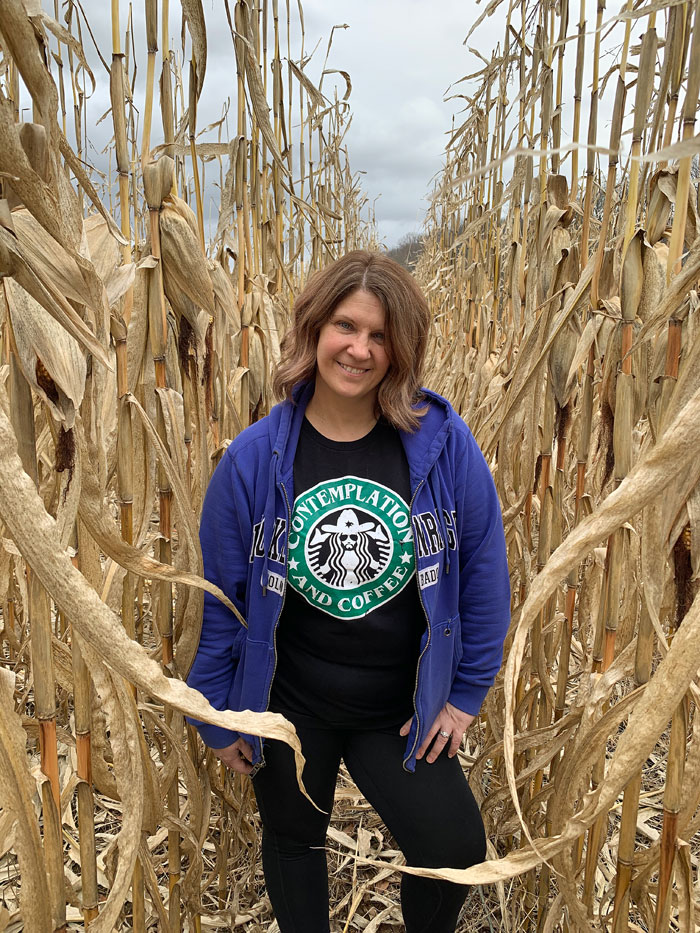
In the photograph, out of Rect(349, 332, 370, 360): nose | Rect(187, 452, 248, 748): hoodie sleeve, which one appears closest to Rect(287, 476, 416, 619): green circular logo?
Rect(187, 452, 248, 748): hoodie sleeve

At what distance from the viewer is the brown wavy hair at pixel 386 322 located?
1.28 meters

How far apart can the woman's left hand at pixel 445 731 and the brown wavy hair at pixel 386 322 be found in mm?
569

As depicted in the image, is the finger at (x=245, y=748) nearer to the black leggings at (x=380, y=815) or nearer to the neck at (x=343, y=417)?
the black leggings at (x=380, y=815)

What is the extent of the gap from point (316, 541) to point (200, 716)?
0.82 metres

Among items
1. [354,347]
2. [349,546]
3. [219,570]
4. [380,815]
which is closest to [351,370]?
[354,347]

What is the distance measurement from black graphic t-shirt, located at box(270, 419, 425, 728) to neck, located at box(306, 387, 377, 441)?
18mm

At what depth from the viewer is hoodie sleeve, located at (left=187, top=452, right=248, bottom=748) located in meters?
1.27

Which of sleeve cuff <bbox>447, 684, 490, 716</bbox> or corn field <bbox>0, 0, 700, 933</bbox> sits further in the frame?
sleeve cuff <bbox>447, 684, 490, 716</bbox>

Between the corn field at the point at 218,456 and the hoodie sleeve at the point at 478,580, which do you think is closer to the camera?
the corn field at the point at 218,456

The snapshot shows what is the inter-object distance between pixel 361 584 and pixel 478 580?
24cm

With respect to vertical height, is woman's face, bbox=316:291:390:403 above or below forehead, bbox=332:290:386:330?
below

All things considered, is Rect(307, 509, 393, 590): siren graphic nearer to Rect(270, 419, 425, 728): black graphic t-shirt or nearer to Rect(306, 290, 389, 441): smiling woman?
Rect(270, 419, 425, 728): black graphic t-shirt

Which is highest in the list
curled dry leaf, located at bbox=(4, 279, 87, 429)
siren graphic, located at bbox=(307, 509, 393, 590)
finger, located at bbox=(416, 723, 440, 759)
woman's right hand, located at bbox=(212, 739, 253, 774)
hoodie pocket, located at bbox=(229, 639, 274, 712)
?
curled dry leaf, located at bbox=(4, 279, 87, 429)

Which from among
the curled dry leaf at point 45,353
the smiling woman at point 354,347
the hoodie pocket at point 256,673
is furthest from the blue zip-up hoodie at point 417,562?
the curled dry leaf at point 45,353
